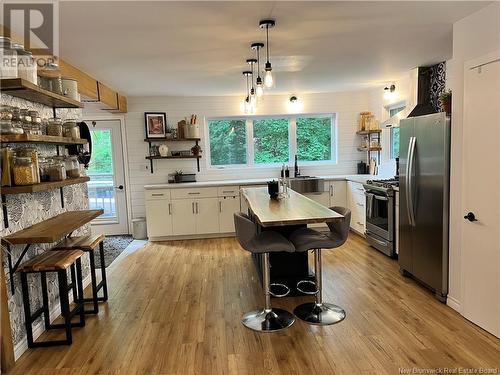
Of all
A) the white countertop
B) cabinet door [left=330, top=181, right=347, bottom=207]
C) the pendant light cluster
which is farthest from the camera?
cabinet door [left=330, top=181, right=347, bottom=207]

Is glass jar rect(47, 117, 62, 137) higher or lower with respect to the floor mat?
higher

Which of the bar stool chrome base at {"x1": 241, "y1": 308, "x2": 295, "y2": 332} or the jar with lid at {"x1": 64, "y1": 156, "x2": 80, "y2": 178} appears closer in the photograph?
the bar stool chrome base at {"x1": 241, "y1": 308, "x2": 295, "y2": 332}

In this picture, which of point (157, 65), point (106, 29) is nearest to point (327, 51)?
point (157, 65)

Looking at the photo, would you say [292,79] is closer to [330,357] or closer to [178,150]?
[178,150]

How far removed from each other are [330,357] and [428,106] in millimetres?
3224

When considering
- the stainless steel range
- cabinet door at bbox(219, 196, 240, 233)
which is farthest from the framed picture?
the stainless steel range

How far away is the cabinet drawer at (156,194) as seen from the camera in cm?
573

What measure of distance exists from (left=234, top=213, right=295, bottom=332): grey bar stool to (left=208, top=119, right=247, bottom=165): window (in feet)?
11.9

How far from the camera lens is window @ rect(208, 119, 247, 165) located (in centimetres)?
649

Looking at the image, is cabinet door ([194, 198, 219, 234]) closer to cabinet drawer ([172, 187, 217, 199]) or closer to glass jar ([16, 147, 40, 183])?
cabinet drawer ([172, 187, 217, 199])

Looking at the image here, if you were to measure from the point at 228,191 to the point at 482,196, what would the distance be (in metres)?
3.79

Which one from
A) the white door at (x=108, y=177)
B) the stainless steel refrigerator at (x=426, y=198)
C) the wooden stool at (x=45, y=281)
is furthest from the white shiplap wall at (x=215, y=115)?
the wooden stool at (x=45, y=281)

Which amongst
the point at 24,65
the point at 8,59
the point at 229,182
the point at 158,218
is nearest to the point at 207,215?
the point at 229,182

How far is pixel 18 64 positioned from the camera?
2.40 metres
